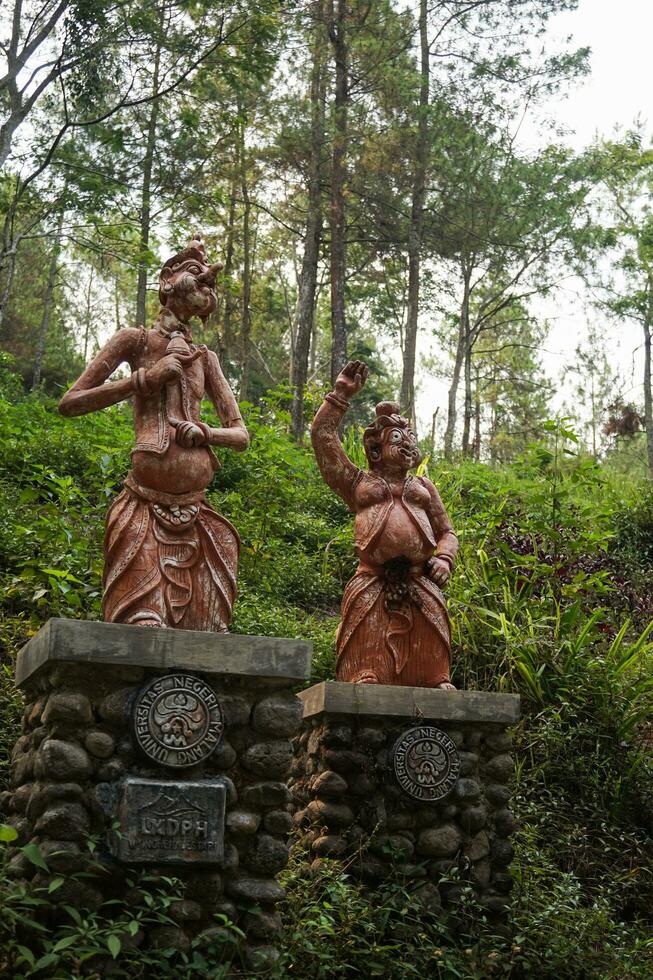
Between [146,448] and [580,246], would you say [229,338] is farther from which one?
[146,448]

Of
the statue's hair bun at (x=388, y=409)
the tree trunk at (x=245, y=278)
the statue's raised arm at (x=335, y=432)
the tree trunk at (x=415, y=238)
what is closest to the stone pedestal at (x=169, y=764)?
the statue's raised arm at (x=335, y=432)

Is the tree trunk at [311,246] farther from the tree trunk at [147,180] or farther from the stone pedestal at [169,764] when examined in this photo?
the stone pedestal at [169,764]

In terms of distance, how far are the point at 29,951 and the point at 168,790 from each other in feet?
2.50

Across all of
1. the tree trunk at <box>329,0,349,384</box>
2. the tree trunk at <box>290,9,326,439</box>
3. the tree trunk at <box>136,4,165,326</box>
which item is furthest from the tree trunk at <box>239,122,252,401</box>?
the tree trunk at <box>329,0,349,384</box>

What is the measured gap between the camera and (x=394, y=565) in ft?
18.0

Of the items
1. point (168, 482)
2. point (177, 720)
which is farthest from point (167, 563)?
point (177, 720)

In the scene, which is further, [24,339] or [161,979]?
[24,339]

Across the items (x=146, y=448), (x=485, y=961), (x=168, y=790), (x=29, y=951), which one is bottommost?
(x=485, y=961)

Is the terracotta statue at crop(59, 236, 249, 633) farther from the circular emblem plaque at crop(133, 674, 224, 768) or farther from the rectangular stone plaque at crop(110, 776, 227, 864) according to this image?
the rectangular stone plaque at crop(110, 776, 227, 864)

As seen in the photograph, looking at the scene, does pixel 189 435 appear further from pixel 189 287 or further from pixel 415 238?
pixel 415 238

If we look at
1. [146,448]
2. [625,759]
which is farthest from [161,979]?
[625,759]

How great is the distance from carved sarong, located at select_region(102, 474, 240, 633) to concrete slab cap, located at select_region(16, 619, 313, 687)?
A: 29 centimetres

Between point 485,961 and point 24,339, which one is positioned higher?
point 24,339

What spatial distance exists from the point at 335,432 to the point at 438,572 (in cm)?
91
